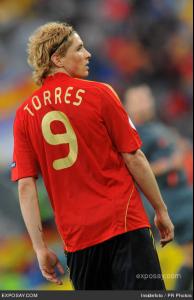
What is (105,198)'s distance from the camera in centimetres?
186

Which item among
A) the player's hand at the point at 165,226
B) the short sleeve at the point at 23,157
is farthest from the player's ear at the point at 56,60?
the player's hand at the point at 165,226

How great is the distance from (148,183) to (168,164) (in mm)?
1445

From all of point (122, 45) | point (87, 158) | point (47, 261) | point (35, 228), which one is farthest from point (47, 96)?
point (122, 45)

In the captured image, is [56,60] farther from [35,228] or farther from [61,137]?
[35,228]

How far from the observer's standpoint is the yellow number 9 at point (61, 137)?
1881 mm

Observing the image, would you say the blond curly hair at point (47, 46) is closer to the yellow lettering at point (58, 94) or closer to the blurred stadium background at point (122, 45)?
the yellow lettering at point (58, 94)

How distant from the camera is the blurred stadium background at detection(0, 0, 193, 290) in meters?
3.30

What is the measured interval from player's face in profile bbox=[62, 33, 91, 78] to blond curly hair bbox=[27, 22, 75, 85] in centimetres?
2

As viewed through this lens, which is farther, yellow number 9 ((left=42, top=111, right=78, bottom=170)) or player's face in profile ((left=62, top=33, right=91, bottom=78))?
player's face in profile ((left=62, top=33, right=91, bottom=78))

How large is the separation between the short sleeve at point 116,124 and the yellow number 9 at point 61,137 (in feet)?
0.39

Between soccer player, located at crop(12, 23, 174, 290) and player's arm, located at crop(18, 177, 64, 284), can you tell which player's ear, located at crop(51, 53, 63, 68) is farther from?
player's arm, located at crop(18, 177, 64, 284)

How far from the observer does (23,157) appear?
1993 mm

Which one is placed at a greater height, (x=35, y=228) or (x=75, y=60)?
(x=75, y=60)

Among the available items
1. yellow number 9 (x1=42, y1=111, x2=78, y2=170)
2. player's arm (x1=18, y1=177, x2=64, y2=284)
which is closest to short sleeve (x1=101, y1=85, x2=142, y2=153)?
yellow number 9 (x1=42, y1=111, x2=78, y2=170)
